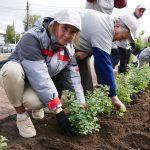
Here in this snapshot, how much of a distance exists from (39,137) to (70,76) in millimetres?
808

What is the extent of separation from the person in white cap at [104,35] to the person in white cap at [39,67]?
1.26ft

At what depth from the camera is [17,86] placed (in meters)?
3.86

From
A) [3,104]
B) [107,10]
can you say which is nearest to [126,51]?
[107,10]

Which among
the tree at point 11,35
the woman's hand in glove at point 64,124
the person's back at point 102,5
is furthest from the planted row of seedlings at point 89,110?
the tree at point 11,35

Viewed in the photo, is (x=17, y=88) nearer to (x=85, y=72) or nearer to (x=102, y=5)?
(x=85, y=72)

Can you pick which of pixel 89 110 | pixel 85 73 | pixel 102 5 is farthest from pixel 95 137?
pixel 102 5

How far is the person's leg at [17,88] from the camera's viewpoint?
3832mm

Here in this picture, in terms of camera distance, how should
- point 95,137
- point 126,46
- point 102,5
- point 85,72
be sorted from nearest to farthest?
point 95,137, point 85,72, point 102,5, point 126,46

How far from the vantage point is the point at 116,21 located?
4.38 m

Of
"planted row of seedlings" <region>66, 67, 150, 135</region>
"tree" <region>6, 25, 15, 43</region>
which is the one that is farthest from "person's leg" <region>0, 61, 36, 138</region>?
"tree" <region>6, 25, 15, 43</region>

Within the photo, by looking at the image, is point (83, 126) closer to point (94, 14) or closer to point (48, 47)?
point (48, 47)

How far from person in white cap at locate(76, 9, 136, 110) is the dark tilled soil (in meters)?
0.38

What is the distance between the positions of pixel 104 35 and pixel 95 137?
1.07 metres

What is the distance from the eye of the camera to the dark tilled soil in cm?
373
